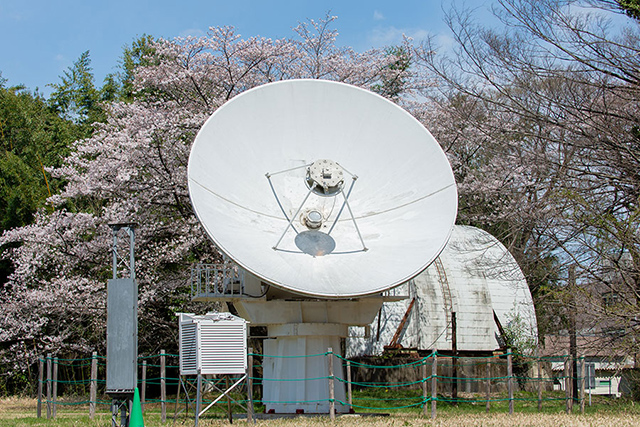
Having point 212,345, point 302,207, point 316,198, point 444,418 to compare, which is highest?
point 316,198

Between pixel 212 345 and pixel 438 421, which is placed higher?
pixel 212 345

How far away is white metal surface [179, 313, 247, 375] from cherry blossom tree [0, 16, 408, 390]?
940 centimetres

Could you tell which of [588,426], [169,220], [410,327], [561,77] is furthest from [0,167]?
[588,426]

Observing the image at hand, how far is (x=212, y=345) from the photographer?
38.8ft

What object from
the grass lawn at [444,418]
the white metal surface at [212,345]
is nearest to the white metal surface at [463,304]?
the grass lawn at [444,418]

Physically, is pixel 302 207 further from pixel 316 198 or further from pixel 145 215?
pixel 145 215

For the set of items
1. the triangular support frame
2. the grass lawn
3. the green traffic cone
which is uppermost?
the triangular support frame

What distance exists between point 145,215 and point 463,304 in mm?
9730

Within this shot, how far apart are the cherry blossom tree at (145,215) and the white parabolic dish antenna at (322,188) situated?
6.90 meters

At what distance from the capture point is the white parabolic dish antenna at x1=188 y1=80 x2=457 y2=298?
12.8 m

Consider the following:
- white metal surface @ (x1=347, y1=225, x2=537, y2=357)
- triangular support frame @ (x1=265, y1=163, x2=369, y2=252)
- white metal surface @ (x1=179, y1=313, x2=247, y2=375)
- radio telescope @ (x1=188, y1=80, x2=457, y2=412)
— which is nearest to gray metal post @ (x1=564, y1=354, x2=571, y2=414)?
radio telescope @ (x1=188, y1=80, x2=457, y2=412)

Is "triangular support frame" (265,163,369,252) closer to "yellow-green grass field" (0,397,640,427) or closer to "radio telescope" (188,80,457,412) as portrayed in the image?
"radio telescope" (188,80,457,412)

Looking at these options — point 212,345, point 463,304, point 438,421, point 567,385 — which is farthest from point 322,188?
point 463,304

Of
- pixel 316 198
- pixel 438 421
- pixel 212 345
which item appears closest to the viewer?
pixel 212 345
